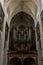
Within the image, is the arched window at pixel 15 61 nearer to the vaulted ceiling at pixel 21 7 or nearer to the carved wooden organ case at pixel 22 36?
the carved wooden organ case at pixel 22 36

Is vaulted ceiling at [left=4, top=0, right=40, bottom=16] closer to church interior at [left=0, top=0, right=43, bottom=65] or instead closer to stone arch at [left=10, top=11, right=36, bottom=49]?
church interior at [left=0, top=0, right=43, bottom=65]

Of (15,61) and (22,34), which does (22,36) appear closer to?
(22,34)

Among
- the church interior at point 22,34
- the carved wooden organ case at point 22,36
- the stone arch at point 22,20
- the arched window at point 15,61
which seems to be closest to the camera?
the church interior at point 22,34

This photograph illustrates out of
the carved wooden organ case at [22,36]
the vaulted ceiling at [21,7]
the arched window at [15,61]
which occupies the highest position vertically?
the vaulted ceiling at [21,7]

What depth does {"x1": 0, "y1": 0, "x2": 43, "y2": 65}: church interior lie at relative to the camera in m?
24.6

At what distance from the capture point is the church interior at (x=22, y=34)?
24.6 m

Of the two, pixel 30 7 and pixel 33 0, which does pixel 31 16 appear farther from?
pixel 33 0

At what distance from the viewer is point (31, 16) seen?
26734 mm

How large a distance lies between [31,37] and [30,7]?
433cm

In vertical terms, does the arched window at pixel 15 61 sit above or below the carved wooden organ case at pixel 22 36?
below

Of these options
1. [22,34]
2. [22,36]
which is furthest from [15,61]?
[22,34]

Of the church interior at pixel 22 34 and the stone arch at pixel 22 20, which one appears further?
the stone arch at pixel 22 20

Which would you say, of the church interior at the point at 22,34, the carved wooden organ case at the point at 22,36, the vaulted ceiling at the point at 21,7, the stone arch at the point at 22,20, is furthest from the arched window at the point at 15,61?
the vaulted ceiling at the point at 21,7

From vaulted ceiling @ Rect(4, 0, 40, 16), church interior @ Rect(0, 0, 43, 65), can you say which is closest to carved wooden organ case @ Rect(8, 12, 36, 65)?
church interior @ Rect(0, 0, 43, 65)
